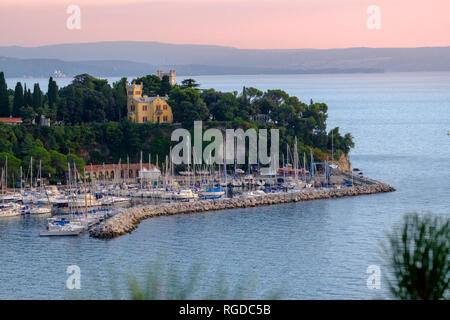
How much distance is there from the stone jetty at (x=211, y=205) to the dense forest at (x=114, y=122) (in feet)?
25.2

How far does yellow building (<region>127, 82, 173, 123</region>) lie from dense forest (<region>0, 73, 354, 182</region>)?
47 centimetres

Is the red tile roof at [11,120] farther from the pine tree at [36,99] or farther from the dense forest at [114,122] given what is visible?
the pine tree at [36,99]

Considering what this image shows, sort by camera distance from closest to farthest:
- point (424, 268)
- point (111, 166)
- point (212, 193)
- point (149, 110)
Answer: point (424, 268), point (212, 193), point (111, 166), point (149, 110)

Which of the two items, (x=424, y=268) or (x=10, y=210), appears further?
(x=10, y=210)

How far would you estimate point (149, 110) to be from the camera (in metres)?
50.6

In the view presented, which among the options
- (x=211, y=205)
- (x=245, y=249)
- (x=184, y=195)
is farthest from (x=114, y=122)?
(x=245, y=249)

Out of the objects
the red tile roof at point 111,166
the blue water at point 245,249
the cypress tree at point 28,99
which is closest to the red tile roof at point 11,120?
the cypress tree at point 28,99

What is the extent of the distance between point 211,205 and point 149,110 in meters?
15.3

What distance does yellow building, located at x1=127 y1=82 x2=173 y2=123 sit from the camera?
165ft

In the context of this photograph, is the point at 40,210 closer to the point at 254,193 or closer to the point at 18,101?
the point at 254,193

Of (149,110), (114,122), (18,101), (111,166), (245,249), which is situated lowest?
(245,249)

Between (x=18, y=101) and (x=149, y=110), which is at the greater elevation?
(x=18, y=101)

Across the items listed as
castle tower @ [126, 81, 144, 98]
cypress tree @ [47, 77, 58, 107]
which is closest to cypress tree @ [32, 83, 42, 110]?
cypress tree @ [47, 77, 58, 107]
